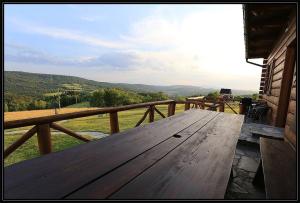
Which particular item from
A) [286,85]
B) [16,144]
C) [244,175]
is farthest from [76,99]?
[244,175]

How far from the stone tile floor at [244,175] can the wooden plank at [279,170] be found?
639 millimetres

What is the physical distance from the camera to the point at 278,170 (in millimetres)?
1683

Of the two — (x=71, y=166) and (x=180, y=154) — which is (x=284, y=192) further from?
(x=71, y=166)

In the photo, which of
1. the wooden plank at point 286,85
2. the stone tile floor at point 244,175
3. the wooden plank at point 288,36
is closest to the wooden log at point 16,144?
the stone tile floor at point 244,175

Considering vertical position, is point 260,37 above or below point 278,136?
above

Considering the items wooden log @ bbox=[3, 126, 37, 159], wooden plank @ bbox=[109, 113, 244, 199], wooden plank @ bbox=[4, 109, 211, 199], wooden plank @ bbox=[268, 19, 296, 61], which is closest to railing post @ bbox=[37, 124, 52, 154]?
wooden log @ bbox=[3, 126, 37, 159]

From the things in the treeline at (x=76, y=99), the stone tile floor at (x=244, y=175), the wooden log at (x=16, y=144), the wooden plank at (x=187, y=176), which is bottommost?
the treeline at (x=76, y=99)

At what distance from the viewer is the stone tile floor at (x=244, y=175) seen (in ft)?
8.17

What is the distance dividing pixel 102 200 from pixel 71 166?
47 cm

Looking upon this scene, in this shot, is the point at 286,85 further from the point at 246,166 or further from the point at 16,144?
the point at 16,144

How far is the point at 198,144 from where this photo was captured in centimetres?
207

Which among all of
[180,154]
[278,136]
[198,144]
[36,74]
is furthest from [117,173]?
[36,74]

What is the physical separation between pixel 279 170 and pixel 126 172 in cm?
126

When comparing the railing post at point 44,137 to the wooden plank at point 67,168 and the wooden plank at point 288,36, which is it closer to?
the wooden plank at point 67,168
